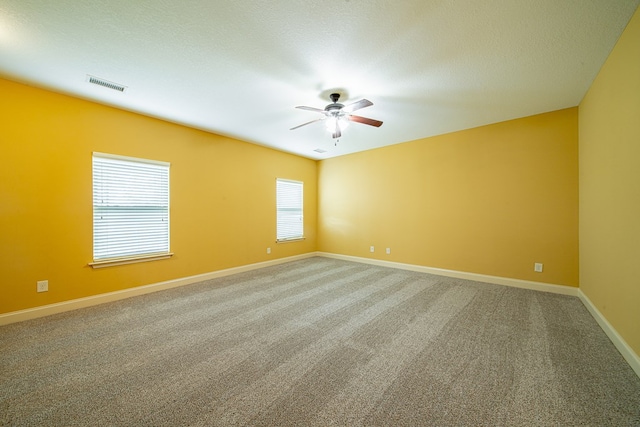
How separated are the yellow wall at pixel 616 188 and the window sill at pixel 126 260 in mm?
5276

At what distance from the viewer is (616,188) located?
221 centimetres

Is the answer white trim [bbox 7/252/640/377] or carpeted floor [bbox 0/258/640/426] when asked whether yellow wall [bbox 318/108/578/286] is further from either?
carpeted floor [bbox 0/258/640/426]

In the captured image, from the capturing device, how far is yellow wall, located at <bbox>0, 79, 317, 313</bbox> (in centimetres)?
272

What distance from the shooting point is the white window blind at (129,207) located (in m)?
3.27

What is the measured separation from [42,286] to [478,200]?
20.7 ft

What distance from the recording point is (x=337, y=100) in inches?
123

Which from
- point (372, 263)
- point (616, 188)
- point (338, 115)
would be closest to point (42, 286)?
point (338, 115)

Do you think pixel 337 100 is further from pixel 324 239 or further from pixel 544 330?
pixel 324 239

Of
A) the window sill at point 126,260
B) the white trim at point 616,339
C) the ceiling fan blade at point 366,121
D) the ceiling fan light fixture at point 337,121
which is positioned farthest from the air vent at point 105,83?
the white trim at point 616,339

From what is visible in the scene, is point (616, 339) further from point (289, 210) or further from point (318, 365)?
point (289, 210)

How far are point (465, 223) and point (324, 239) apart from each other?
3.38 m

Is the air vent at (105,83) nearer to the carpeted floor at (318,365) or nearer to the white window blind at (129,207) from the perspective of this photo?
the white window blind at (129,207)

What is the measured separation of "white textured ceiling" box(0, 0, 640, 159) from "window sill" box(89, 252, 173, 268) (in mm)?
2151

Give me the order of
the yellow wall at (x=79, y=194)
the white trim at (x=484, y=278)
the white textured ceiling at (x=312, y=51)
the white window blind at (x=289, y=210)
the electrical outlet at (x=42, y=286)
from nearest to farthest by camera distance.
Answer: the white textured ceiling at (x=312, y=51) < the yellow wall at (x=79, y=194) < the electrical outlet at (x=42, y=286) < the white trim at (x=484, y=278) < the white window blind at (x=289, y=210)
